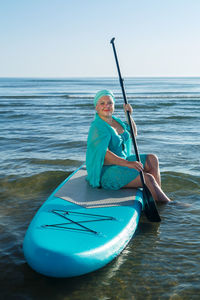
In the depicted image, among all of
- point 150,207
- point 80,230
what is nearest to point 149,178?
point 150,207

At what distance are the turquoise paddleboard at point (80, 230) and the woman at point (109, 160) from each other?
16cm

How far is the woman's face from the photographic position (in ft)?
14.7

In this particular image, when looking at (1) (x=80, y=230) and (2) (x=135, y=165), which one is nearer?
(1) (x=80, y=230)

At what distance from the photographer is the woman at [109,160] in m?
4.39

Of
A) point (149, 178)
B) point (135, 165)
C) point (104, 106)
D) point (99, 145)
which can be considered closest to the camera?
point (135, 165)

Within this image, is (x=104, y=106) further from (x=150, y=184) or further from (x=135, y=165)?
(x=150, y=184)

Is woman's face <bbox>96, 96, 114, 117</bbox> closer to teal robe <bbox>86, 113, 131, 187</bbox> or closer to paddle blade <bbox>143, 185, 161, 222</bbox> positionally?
teal robe <bbox>86, 113, 131, 187</bbox>

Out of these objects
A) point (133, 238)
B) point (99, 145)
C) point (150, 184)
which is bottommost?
point (133, 238)

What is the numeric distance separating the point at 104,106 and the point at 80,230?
1807 millimetres

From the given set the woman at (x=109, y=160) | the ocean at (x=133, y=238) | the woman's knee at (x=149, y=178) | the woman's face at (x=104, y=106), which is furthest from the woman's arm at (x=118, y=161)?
the ocean at (x=133, y=238)

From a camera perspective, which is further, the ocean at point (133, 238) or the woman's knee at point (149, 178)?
the woman's knee at point (149, 178)

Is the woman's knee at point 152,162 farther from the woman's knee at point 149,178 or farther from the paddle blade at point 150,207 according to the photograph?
the paddle blade at point 150,207

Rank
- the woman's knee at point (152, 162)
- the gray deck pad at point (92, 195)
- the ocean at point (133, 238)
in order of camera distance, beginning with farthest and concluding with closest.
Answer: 1. the woman's knee at point (152, 162)
2. the gray deck pad at point (92, 195)
3. the ocean at point (133, 238)

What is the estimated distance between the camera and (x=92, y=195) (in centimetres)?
444
